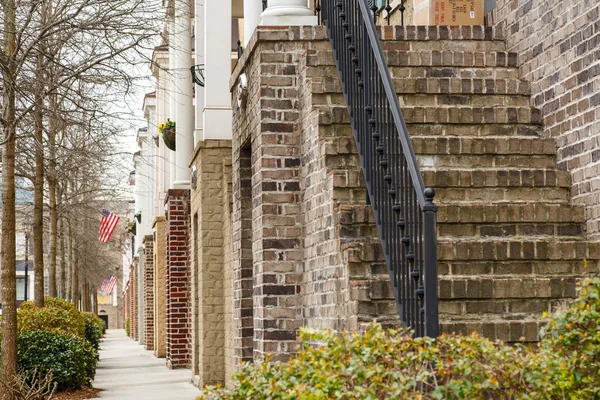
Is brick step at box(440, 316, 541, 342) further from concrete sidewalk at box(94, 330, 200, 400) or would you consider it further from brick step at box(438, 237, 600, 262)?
concrete sidewalk at box(94, 330, 200, 400)

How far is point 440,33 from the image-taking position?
31.0 ft

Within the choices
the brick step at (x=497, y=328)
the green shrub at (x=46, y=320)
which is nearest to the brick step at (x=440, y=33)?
the brick step at (x=497, y=328)

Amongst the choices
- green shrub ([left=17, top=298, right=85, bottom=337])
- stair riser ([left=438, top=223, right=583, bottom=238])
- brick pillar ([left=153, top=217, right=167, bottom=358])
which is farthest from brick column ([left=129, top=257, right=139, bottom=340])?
stair riser ([left=438, top=223, right=583, bottom=238])

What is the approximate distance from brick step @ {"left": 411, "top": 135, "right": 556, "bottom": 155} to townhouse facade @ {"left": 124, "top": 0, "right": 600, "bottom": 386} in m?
0.01

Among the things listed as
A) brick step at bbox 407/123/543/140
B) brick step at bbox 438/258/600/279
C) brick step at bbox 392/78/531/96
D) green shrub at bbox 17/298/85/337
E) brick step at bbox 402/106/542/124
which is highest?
brick step at bbox 392/78/531/96

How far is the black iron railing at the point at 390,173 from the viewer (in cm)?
559

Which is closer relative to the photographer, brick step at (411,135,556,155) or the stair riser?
the stair riser

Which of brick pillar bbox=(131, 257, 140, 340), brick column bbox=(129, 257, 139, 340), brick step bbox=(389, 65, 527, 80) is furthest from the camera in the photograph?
brick column bbox=(129, 257, 139, 340)

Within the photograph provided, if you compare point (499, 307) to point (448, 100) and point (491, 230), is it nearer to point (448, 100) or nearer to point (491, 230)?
point (491, 230)

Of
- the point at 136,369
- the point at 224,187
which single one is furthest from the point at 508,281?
the point at 136,369

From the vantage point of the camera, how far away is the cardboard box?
10.6 metres

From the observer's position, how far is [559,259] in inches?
279

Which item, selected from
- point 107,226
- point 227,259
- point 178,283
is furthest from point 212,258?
point 107,226

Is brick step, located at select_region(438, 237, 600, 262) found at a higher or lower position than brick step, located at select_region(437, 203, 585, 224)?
lower
